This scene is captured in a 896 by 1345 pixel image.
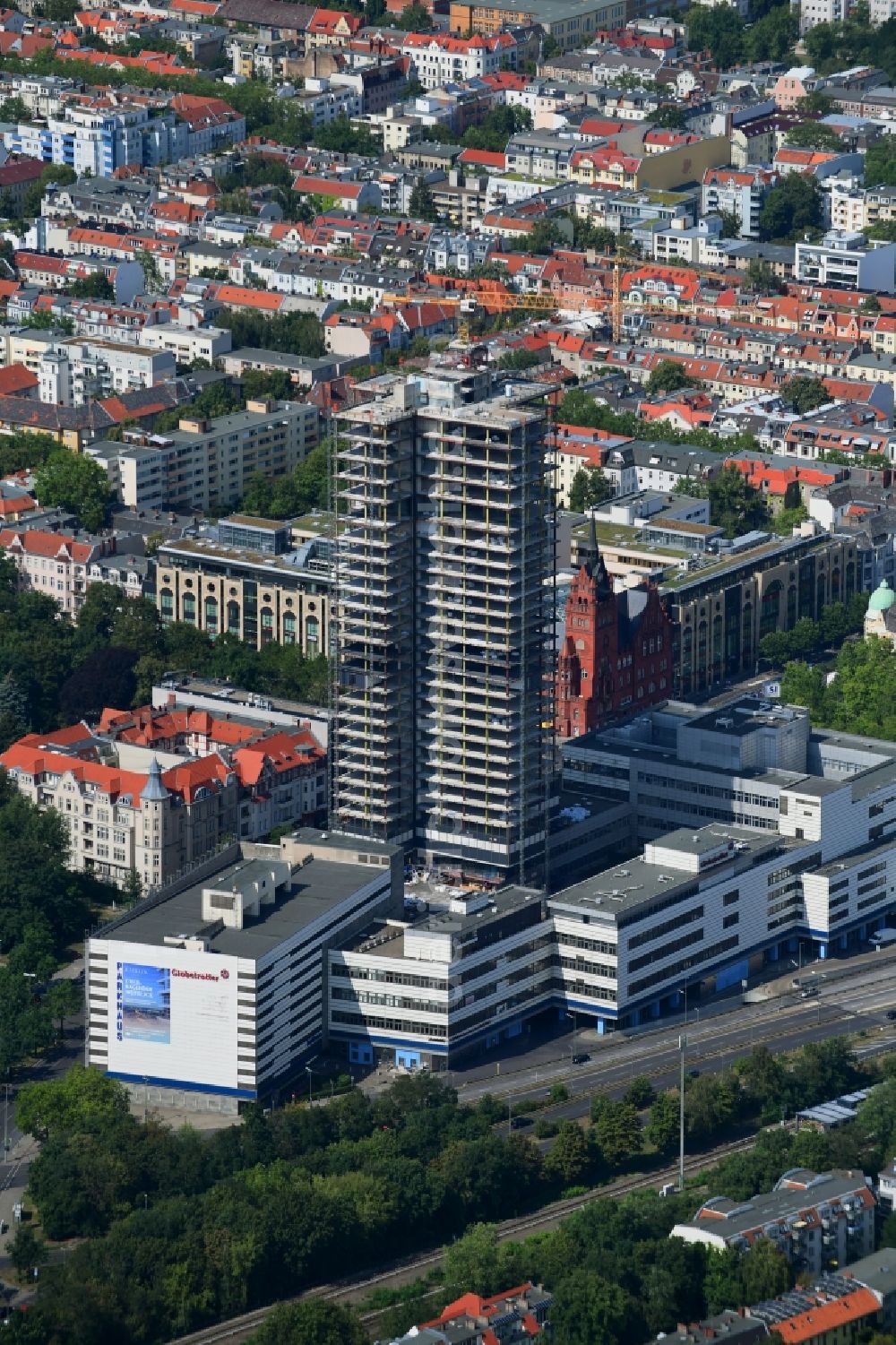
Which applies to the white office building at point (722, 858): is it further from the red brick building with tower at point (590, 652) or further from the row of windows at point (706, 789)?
the red brick building with tower at point (590, 652)

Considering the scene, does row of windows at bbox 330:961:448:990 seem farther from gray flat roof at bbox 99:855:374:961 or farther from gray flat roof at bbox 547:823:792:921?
gray flat roof at bbox 547:823:792:921

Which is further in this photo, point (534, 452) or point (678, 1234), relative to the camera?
point (534, 452)

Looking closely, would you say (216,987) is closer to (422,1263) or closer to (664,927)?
(422,1263)

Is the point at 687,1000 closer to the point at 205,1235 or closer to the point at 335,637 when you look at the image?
the point at 335,637

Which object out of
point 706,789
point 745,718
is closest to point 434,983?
point 706,789

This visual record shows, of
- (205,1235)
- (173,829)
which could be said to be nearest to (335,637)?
(173,829)

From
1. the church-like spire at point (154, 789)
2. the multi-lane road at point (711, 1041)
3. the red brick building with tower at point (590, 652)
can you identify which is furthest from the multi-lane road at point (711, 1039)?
the red brick building with tower at point (590, 652)
